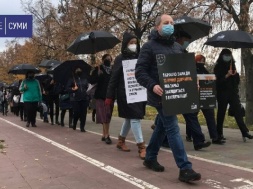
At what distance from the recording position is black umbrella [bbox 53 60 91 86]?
12.5 m

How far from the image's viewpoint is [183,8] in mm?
15656

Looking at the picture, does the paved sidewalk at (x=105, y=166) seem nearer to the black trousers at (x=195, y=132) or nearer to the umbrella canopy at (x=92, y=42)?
the black trousers at (x=195, y=132)

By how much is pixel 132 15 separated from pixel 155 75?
1492 cm

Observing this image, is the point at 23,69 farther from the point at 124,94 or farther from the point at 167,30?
the point at 167,30

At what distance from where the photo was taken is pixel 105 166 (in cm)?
661

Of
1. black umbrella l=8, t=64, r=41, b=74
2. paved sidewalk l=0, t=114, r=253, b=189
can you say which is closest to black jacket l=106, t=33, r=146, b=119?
paved sidewalk l=0, t=114, r=253, b=189

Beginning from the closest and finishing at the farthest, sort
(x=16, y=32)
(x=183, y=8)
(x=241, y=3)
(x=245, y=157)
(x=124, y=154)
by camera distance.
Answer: (x=245, y=157), (x=124, y=154), (x=16, y=32), (x=241, y=3), (x=183, y=8)

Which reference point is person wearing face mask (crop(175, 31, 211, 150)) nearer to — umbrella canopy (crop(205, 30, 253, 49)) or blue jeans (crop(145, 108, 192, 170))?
umbrella canopy (crop(205, 30, 253, 49))

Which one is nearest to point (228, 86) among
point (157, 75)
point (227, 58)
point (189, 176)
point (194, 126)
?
point (227, 58)

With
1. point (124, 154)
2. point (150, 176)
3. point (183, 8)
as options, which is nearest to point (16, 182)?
point (150, 176)

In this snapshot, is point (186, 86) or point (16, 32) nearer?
point (186, 86)

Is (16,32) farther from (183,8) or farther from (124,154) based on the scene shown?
(183,8)

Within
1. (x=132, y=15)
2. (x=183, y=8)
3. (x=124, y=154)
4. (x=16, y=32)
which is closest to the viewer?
Result: (x=124, y=154)

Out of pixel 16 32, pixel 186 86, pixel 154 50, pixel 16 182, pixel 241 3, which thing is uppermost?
pixel 241 3
